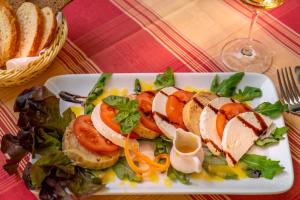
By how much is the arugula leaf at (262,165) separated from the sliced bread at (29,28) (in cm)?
94

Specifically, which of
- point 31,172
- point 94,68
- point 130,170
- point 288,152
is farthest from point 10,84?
point 288,152

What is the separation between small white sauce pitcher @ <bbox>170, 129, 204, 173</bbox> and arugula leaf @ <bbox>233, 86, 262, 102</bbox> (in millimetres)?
356

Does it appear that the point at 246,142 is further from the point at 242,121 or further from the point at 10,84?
the point at 10,84

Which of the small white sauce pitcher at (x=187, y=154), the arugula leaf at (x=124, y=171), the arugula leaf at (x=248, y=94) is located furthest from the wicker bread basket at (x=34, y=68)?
the arugula leaf at (x=248, y=94)

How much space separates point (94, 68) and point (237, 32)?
27.1 inches

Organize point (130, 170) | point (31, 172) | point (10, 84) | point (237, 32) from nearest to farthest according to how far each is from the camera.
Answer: point (31, 172) → point (130, 170) → point (10, 84) → point (237, 32)

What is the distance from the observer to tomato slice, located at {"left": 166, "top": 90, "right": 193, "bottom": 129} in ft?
5.18

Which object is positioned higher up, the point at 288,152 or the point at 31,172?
the point at 31,172

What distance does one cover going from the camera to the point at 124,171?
5.04ft

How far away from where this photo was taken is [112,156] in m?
1.53

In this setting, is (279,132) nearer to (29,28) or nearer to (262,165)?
(262,165)

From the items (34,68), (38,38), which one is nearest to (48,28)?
(38,38)

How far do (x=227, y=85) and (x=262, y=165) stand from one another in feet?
1.22

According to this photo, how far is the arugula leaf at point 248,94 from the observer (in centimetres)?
175
